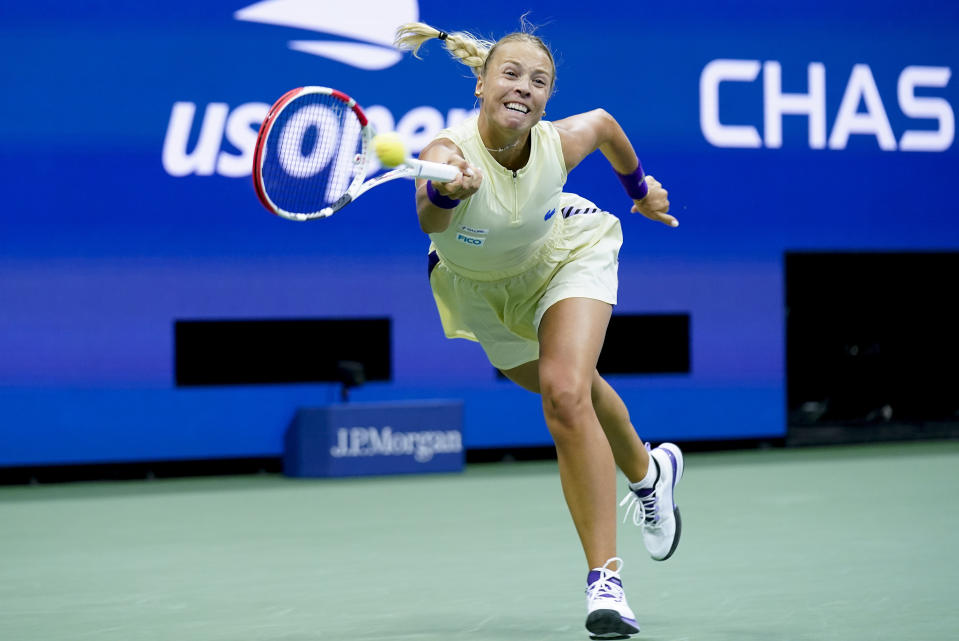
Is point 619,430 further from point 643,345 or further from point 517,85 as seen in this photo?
point 643,345

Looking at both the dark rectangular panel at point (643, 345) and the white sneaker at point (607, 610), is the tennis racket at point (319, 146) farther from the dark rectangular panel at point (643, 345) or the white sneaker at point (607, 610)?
the dark rectangular panel at point (643, 345)

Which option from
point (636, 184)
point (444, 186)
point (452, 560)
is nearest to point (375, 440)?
point (452, 560)

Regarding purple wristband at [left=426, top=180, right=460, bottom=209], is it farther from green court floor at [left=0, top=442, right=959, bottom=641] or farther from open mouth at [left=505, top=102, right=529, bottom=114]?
green court floor at [left=0, top=442, right=959, bottom=641]

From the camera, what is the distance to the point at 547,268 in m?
3.72

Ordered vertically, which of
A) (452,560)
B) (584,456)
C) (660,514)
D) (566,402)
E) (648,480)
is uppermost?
(566,402)

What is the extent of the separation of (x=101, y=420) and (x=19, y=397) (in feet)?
1.40

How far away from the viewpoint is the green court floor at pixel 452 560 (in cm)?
355

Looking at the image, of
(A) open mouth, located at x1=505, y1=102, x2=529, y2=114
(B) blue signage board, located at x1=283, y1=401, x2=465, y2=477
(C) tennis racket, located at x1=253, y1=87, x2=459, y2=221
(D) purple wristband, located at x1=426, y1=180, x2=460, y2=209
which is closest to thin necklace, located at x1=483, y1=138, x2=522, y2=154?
(A) open mouth, located at x1=505, y1=102, x2=529, y2=114

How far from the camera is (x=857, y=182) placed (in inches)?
341

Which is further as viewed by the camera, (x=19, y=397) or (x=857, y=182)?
(x=857, y=182)

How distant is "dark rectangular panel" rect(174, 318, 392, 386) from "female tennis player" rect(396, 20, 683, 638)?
3638 mm

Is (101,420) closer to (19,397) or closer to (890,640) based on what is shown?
(19,397)

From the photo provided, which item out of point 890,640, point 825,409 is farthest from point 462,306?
point 825,409

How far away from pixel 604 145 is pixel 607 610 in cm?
138
